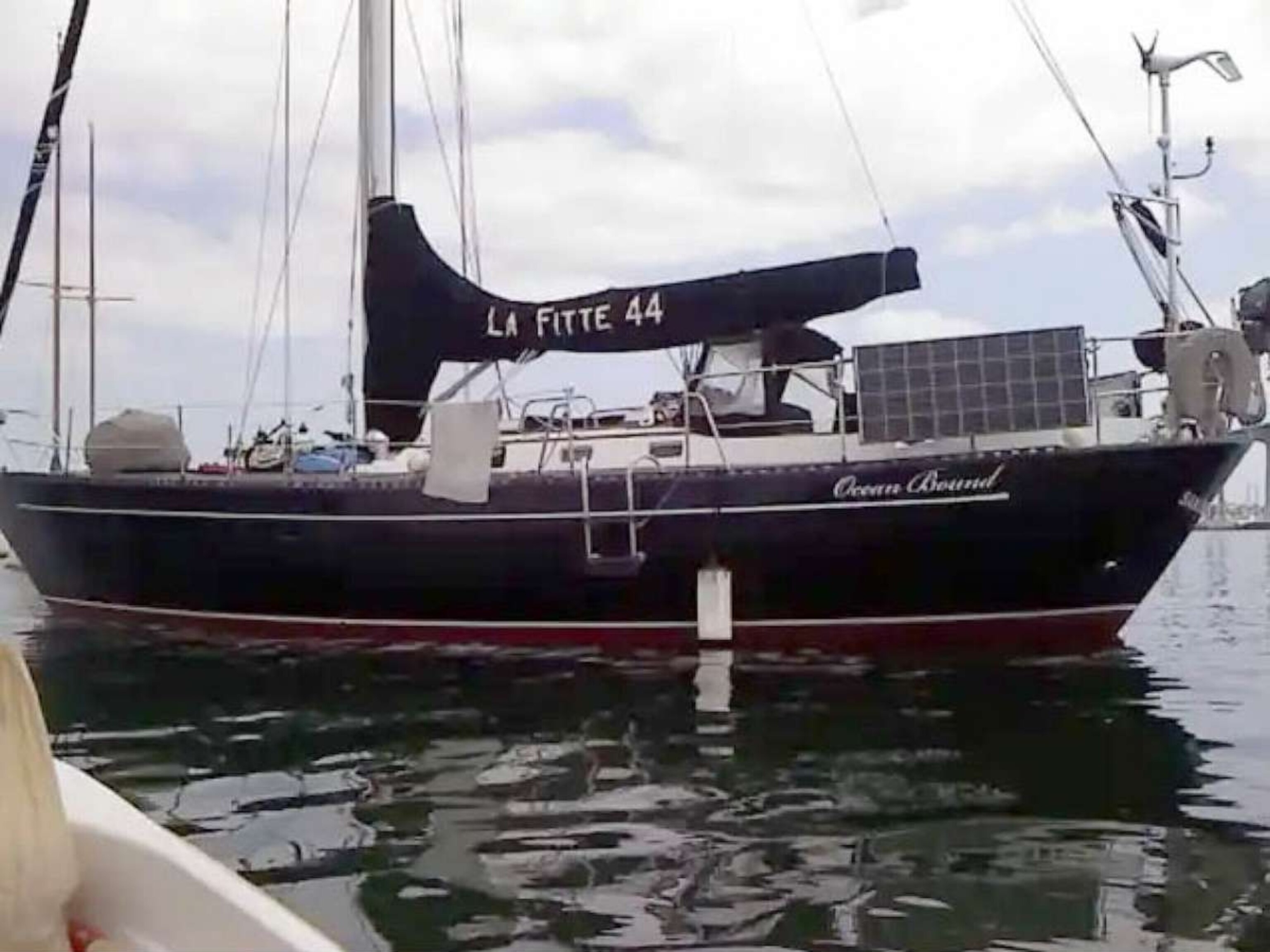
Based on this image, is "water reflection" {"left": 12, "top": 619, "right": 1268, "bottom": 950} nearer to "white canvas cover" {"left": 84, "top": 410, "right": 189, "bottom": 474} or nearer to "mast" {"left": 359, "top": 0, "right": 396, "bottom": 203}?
"white canvas cover" {"left": 84, "top": 410, "right": 189, "bottom": 474}

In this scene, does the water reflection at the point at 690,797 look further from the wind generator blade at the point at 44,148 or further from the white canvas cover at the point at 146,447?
the wind generator blade at the point at 44,148

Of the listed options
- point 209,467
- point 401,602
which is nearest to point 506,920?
point 401,602

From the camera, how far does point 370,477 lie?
492 inches

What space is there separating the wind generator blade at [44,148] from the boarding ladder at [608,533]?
6.49 metres

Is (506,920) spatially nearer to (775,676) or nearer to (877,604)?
(775,676)

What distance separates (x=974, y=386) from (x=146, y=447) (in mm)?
7685

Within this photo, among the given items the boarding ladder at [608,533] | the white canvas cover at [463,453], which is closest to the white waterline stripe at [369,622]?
the boarding ladder at [608,533]

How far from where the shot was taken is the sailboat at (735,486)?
36.6 ft

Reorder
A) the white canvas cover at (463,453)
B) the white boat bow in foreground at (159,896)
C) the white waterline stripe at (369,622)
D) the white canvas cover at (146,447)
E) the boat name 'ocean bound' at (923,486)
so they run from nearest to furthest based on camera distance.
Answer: the white boat bow in foreground at (159,896) < the boat name 'ocean bound' at (923,486) < the white canvas cover at (463,453) < the white waterline stripe at (369,622) < the white canvas cover at (146,447)

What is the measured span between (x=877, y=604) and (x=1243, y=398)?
3218mm

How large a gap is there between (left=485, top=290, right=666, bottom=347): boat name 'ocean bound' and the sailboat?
0.02m

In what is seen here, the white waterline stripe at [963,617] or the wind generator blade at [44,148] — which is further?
the wind generator blade at [44,148]

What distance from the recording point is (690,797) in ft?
21.5

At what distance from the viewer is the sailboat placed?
11148 millimetres
